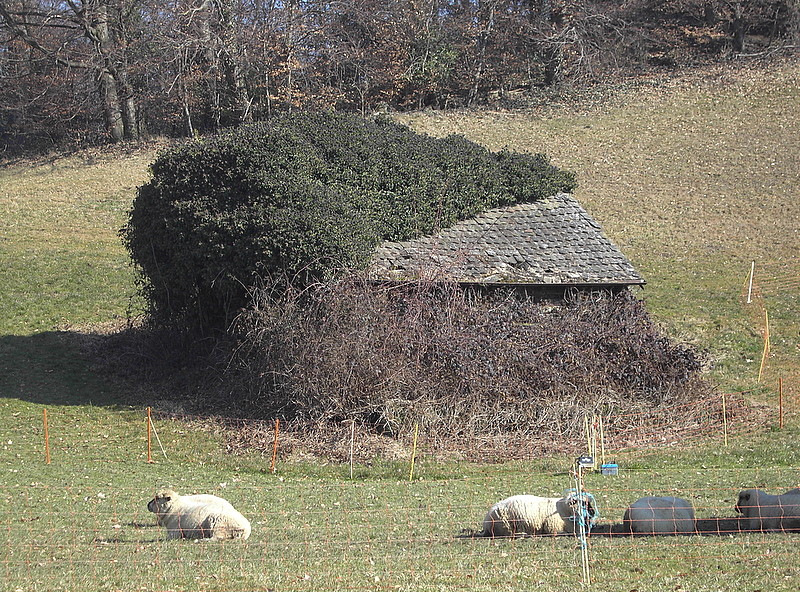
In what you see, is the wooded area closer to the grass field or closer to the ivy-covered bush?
the grass field

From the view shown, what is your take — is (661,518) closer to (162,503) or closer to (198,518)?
(198,518)

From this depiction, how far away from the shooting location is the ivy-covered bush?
21.1 metres

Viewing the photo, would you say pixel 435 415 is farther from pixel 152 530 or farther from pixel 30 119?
pixel 30 119

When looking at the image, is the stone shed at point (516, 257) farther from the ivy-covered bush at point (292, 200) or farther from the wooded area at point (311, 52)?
the wooded area at point (311, 52)

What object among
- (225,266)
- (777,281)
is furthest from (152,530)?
(777,281)

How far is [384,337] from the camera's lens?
19.7 metres

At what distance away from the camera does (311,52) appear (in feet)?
186

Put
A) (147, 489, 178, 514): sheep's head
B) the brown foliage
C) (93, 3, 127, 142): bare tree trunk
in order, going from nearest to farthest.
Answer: (147, 489, 178, 514): sheep's head
the brown foliage
(93, 3, 127, 142): bare tree trunk

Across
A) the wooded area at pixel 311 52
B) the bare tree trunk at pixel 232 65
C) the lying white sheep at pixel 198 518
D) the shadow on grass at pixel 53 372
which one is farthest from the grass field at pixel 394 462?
the wooded area at pixel 311 52

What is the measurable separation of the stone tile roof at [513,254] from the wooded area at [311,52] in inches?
1210

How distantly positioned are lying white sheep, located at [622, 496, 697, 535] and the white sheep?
0.59 m

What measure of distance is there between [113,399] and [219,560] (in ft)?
44.4

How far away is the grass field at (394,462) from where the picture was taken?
9.63 meters

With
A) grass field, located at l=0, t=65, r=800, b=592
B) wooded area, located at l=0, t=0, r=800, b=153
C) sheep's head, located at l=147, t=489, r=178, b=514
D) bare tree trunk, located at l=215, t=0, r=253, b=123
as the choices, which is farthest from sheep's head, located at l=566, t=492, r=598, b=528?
bare tree trunk, located at l=215, t=0, r=253, b=123
